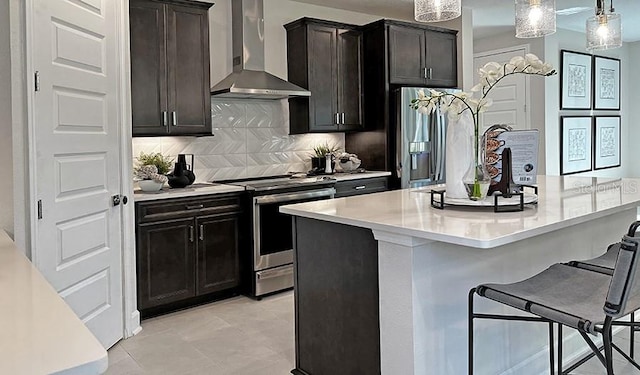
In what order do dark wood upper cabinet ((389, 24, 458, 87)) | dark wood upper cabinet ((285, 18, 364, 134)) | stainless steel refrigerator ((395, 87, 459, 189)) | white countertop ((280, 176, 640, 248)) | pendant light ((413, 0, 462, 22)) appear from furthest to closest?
1. dark wood upper cabinet ((389, 24, 458, 87))
2. stainless steel refrigerator ((395, 87, 459, 189))
3. dark wood upper cabinet ((285, 18, 364, 134))
4. pendant light ((413, 0, 462, 22))
5. white countertop ((280, 176, 640, 248))

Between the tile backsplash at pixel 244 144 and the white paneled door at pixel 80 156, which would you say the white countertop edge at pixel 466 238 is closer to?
the white paneled door at pixel 80 156

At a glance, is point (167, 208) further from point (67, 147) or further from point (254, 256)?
point (67, 147)

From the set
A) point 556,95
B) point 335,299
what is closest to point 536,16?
point 335,299

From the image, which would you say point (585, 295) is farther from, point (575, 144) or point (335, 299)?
point (575, 144)

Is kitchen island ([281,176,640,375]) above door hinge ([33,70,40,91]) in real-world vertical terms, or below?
below

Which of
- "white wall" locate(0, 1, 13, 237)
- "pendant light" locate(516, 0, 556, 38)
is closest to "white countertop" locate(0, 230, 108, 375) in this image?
"white wall" locate(0, 1, 13, 237)

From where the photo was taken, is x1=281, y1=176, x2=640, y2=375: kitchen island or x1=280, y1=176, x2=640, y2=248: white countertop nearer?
x1=280, y1=176, x2=640, y2=248: white countertop

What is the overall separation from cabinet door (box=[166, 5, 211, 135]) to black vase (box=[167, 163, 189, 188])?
11.0 inches

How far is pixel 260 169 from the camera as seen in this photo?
16.7 ft

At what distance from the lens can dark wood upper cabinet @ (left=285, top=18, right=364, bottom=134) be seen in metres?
5.07

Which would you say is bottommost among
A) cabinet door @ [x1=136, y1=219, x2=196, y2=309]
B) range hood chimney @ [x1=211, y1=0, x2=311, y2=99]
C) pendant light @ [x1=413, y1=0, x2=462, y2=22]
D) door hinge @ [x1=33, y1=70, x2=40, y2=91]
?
cabinet door @ [x1=136, y1=219, x2=196, y2=309]

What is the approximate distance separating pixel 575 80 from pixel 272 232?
17.8 feet

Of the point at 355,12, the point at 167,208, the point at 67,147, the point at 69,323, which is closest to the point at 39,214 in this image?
the point at 67,147

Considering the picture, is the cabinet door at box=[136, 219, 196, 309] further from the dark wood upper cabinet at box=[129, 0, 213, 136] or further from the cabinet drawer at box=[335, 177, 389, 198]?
the cabinet drawer at box=[335, 177, 389, 198]
